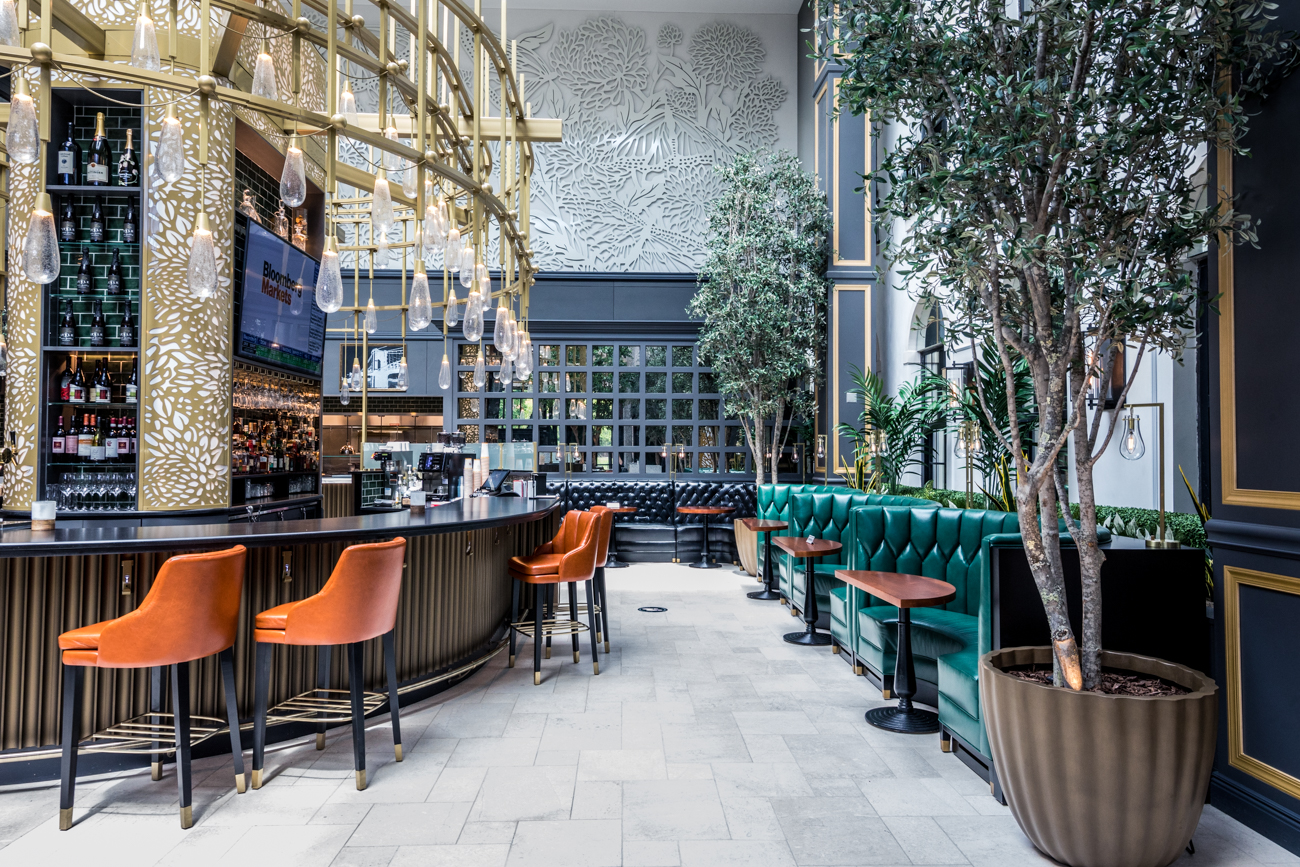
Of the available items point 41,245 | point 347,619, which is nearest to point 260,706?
point 347,619

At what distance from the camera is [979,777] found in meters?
3.23

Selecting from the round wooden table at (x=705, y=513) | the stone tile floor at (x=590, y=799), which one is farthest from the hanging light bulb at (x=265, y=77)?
the round wooden table at (x=705, y=513)

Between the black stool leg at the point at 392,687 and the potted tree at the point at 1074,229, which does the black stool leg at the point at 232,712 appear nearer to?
the black stool leg at the point at 392,687

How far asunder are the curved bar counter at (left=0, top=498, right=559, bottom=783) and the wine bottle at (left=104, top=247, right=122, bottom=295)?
2046 mm

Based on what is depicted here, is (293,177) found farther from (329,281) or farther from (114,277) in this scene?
(114,277)

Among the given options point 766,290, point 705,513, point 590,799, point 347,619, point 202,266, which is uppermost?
point 766,290

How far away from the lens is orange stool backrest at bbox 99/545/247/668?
2.65 meters

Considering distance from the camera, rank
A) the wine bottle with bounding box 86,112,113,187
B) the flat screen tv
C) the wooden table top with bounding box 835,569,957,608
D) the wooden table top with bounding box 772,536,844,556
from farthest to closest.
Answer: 1. the wooden table top with bounding box 772,536,844,556
2. the flat screen tv
3. the wine bottle with bounding box 86,112,113,187
4. the wooden table top with bounding box 835,569,957,608

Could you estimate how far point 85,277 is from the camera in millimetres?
4707

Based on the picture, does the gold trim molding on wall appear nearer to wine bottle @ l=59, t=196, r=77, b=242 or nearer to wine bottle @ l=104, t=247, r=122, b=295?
wine bottle @ l=104, t=247, r=122, b=295

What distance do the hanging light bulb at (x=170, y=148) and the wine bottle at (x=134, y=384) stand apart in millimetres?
2223

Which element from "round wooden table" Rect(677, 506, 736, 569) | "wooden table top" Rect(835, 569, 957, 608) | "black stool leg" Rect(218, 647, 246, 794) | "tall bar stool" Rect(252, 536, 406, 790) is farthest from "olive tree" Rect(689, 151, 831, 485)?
"black stool leg" Rect(218, 647, 246, 794)

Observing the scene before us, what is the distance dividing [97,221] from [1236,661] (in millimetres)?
6250

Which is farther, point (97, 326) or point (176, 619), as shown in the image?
point (97, 326)
